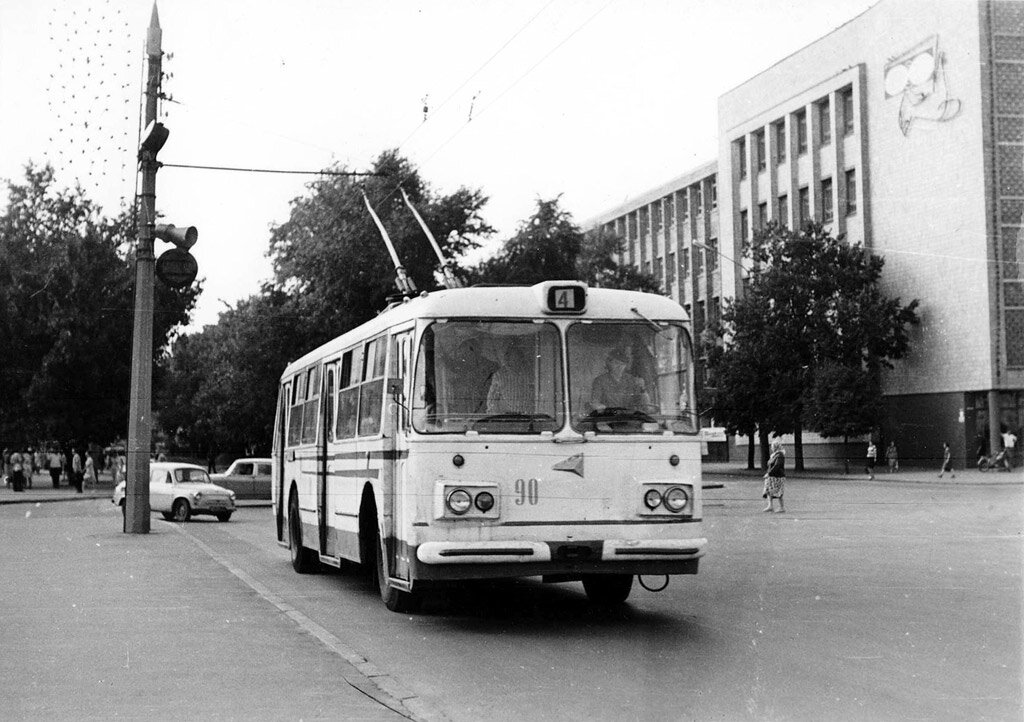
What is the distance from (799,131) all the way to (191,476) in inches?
1561

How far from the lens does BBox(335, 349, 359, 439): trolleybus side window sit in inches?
540

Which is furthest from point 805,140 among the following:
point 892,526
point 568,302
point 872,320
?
point 568,302

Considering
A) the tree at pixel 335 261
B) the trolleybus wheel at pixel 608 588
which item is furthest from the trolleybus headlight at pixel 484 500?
the tree at pixel 335 261

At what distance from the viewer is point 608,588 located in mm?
12766

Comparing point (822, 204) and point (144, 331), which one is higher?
point (822, 204)

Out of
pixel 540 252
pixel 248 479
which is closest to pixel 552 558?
pixel 248 479

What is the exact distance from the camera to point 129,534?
2438 cm

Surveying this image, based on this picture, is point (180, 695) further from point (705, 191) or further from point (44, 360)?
point (705, 191)

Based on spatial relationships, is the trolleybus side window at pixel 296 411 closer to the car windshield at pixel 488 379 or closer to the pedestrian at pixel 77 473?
the car windshield at pixel 488 379

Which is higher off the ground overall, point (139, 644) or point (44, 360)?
point (44, 360)

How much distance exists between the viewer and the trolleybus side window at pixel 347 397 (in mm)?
13727

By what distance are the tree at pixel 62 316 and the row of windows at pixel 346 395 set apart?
42451mm

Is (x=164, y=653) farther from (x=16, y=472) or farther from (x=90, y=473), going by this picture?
(x=90, y=473)

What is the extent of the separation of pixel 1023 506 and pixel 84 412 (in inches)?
1603
